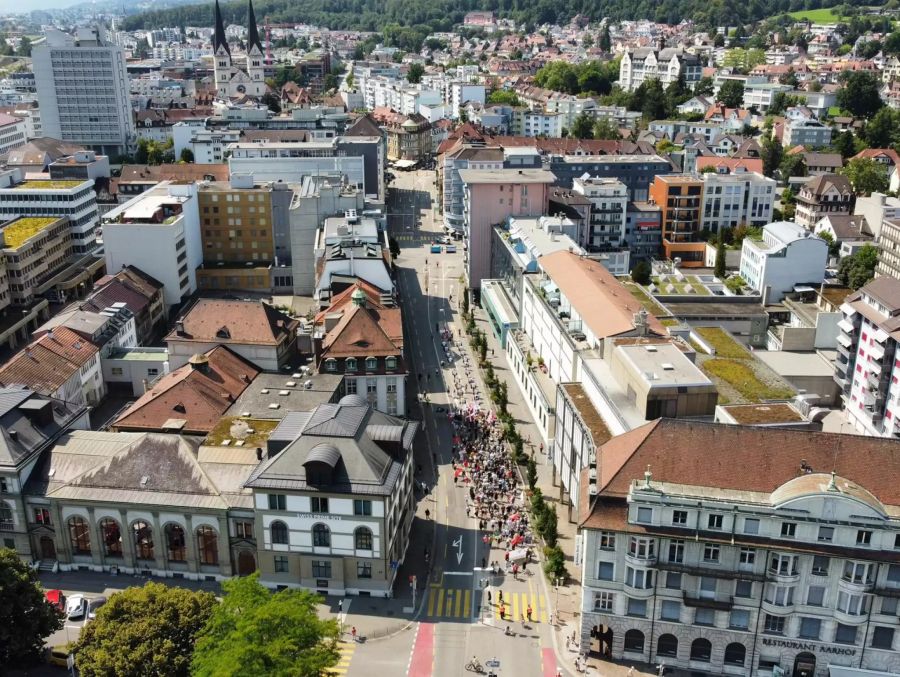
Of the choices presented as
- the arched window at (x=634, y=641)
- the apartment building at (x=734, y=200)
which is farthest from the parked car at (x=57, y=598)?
the apartment building at (x=734, y=200)


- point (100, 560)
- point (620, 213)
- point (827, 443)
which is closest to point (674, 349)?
point (827, 443)

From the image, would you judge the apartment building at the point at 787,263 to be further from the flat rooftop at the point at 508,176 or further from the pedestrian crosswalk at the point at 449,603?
the pedestrian crosswalk at the point at 449,603

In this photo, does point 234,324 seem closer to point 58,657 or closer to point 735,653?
point 58,657

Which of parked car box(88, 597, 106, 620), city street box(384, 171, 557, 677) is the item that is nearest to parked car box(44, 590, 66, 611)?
parked car box(88, 597, 106, 620)

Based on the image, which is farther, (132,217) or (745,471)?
(132,217)

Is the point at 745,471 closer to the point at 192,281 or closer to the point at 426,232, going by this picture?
the point at 192,281

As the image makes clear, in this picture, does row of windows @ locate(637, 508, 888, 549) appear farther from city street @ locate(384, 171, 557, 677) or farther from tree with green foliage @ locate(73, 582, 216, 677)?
tree with green foliage @ locate(73, 582, 216, 677)
